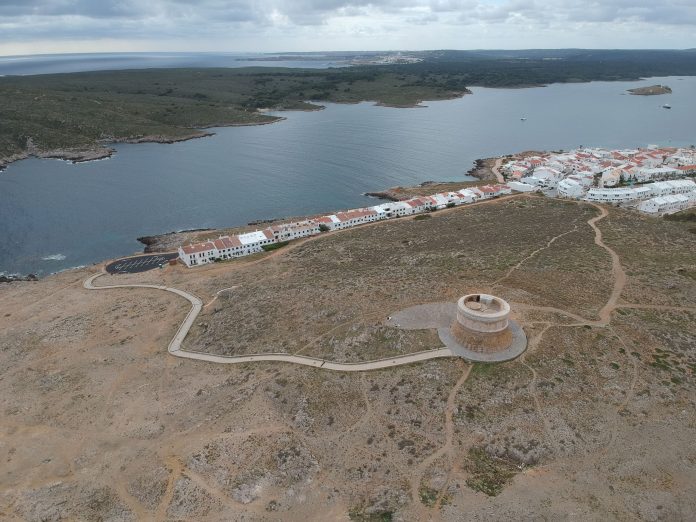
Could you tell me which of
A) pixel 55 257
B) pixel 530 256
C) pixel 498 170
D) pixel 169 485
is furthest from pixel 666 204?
pixel 55 257

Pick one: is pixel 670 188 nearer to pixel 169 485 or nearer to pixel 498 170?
pixel 498 170

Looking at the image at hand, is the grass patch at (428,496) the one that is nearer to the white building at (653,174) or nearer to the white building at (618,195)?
the white building at (618,195)

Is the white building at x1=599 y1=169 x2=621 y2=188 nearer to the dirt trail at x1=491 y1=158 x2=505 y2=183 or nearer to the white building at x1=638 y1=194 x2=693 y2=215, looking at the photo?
the white building at x1=638 y1=194 x2=693 y2=215

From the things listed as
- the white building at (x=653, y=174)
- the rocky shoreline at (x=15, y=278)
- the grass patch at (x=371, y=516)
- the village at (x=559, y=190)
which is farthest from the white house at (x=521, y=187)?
the rocky shoreline at (x=15, y=278)

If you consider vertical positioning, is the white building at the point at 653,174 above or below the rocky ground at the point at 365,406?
above

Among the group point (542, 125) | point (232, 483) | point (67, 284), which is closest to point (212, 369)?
point (232, 483)

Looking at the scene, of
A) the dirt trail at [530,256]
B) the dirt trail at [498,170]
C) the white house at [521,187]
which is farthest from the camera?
the dirt trail at [498,170]

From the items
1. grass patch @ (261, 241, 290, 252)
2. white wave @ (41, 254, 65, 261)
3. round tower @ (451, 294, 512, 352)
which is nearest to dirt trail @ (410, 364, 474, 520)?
round tower @ (451, 294, 512, 352)
